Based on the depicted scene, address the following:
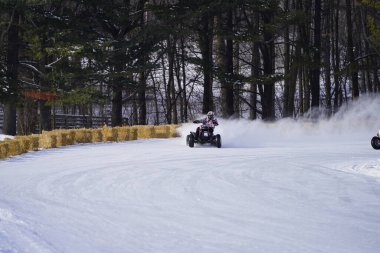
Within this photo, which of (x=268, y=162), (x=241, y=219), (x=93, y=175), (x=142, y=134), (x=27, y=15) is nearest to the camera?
(x=241, y=219)

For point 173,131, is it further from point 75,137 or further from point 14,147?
point 14,147

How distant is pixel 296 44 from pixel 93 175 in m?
27.8

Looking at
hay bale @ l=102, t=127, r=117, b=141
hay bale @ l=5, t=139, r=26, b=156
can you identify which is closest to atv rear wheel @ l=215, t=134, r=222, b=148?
hay bale @ l=102, t=127, r=117, b=141

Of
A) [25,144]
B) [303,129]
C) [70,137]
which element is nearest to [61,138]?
[70,137]

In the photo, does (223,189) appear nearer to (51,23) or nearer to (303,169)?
(303,169)

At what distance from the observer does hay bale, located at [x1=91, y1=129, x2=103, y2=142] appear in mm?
23859

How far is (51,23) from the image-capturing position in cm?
2762

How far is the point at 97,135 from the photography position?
947 inches

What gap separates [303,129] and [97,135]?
1186cm

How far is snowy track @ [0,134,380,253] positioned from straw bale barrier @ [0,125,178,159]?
→ 142 centimetres

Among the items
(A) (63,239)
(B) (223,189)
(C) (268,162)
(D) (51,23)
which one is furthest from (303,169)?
(D) (51,23)

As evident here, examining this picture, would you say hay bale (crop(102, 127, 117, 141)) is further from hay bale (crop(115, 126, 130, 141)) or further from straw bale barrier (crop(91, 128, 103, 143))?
hay bale (crop(115, 126, 130, 141))

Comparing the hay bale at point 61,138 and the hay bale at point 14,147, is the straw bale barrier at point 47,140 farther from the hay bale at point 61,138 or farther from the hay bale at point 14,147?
the hay bale at point 14,147

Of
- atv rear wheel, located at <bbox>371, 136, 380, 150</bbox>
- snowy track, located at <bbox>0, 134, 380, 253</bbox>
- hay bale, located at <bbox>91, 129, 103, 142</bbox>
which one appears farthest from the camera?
hay bale, located at <bbox>91, 129, 103, 142</bbox>
